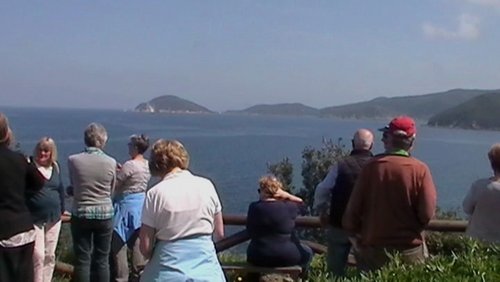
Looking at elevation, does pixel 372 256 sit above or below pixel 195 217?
below

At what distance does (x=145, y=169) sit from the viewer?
6.56 m

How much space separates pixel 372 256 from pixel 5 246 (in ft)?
7.78

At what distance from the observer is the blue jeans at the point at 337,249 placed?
6.27 meters

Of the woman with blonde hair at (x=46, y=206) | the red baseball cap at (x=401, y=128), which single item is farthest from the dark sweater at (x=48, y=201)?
the red baseball cap at (x=401, y=128)

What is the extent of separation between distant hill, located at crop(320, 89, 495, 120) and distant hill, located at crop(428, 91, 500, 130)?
1309cm

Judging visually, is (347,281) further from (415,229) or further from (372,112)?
(372,112)

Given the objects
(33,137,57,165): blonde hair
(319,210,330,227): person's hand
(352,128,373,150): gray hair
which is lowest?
(319,210,330,227): person's hand

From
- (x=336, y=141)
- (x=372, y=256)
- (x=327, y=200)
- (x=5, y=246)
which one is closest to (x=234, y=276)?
(x=327, y=200)

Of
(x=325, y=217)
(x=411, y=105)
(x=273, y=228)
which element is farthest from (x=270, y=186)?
(x=411, y=105)

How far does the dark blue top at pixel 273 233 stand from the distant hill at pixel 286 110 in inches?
4249

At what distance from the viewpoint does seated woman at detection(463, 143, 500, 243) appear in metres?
5.47

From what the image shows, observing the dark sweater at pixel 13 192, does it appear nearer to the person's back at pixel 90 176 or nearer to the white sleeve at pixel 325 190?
the person's back at pixel 90 176

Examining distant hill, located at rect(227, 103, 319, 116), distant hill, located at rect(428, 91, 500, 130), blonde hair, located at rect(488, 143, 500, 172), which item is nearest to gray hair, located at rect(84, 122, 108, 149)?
blonde hair, located at rect(488, 143, 500, 172)

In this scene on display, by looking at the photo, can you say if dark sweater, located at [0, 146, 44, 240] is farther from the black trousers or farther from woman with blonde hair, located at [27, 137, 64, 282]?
woman with blonde hair, located at [27, 137, 64, 282]
